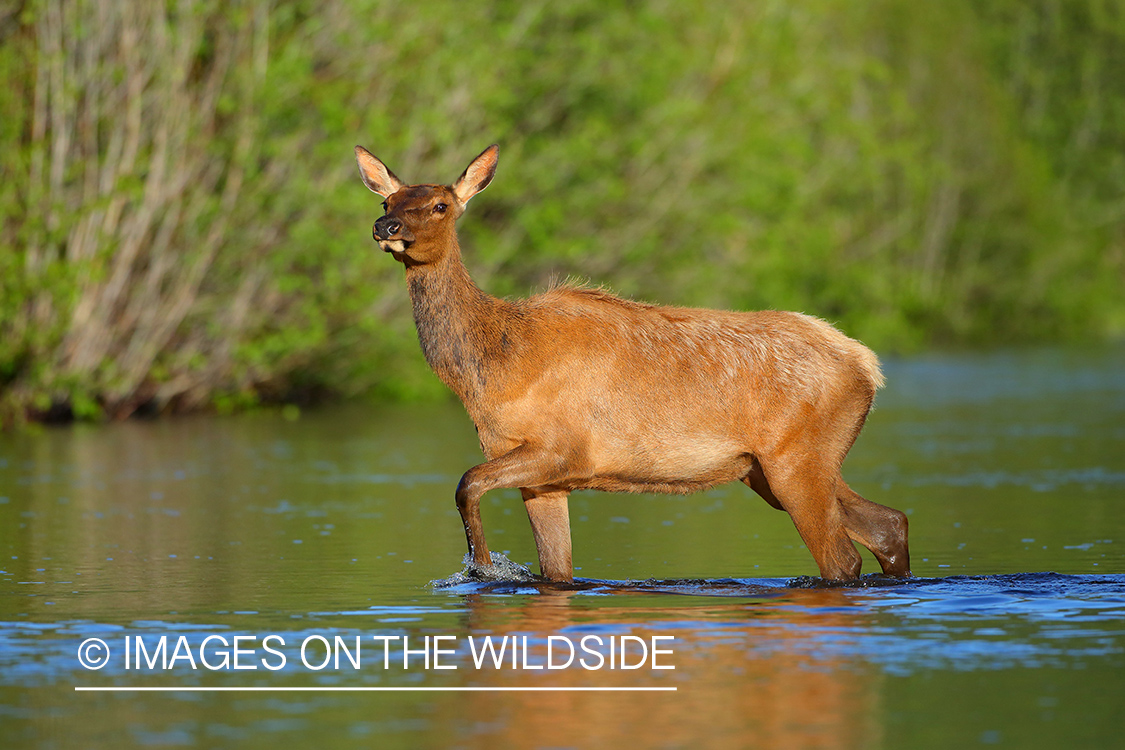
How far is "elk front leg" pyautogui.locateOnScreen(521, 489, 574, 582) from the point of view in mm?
10688

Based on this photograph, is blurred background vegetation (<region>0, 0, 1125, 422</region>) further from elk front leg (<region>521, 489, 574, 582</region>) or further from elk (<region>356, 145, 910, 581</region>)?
elk front leg (<region>521, 489, 574, 582</region>)

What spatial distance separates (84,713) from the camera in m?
7.23

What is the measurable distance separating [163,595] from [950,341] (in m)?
60.6

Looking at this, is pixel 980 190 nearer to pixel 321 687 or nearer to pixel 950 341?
pixel 950 341

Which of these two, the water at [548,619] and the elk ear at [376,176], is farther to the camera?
the elk ear at [376,176]

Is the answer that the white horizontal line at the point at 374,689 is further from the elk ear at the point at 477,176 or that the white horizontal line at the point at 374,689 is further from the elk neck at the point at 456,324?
the elk ear at the point at 477,176

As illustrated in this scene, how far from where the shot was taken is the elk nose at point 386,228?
407 inches

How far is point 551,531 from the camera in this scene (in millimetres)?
10734

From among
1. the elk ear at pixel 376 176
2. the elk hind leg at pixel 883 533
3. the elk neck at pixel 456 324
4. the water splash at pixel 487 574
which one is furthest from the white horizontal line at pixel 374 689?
the elk ear at pixel 376 176

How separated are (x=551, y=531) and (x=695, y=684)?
320 centimetres

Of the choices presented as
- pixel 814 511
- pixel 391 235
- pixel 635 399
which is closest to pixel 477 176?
pixel 391 235

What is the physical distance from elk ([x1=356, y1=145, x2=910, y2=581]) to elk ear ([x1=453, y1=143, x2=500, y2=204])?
91 millimetres

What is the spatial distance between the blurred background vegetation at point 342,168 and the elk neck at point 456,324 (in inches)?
545

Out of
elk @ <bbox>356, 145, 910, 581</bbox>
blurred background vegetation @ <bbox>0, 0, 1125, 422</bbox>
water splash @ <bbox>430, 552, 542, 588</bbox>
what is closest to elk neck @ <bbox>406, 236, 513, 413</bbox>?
elk @ <bbox>356, 145, 910, 581</bbox>
